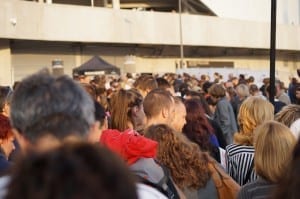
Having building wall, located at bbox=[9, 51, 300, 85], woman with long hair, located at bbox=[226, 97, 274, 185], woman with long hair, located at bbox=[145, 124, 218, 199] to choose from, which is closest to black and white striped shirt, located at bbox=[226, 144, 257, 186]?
woman with long hair, located at bbox=[226, 97, 274, 185]

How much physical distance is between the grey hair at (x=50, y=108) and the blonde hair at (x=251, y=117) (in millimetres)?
3226

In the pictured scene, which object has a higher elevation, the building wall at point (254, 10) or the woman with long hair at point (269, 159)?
the building wall at point (254, 10)

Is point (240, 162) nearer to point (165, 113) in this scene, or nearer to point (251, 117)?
point (251, 117)

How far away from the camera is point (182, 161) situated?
449 centimetres

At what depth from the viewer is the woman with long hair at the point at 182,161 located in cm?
449

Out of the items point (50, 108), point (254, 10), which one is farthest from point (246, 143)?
point (254, 10)

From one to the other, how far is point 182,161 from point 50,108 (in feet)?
6.87

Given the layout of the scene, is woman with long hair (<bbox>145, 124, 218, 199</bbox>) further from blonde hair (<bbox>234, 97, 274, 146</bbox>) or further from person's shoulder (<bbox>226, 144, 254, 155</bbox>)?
blonde hair (<bbox>234, 97, 274, 146</bbox>)

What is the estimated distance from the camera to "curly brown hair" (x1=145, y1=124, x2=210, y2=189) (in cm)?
449

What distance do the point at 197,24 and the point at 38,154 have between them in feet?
151

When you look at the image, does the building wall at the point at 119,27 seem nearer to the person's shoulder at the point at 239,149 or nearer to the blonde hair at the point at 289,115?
the blonde hair at the point at 289,115

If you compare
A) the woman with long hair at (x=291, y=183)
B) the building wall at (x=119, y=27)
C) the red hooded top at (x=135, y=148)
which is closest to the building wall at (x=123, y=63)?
the building wall at (x=119, y=27)

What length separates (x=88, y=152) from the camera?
1.67 meters

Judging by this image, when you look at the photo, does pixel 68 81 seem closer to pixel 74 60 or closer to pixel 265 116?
pixel 265 116
